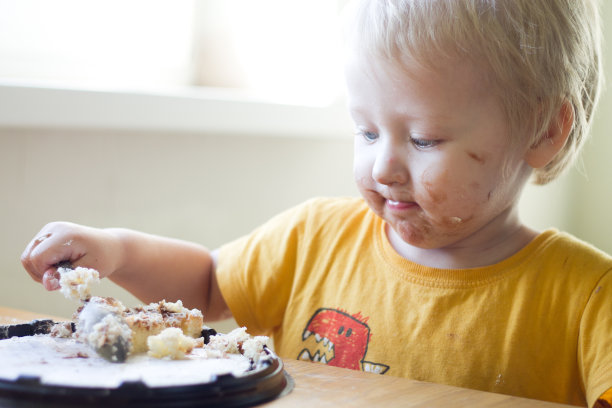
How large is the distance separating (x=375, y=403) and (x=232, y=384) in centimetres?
11

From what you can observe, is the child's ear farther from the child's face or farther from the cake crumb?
the cake crumb

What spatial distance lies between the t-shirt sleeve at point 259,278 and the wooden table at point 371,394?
36 cm

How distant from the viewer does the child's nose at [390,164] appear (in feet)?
2.59

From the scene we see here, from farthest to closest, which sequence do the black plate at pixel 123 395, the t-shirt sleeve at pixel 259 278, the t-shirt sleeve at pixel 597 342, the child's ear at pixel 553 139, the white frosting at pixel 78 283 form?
the t-shirt sleeve at pixel 259 278 < the child's ear at pixel 553 139 < the t-shirt sleeve at pixel 597 342 < the white frosting at pixel 78 283 < the black plate at pixel 123 395

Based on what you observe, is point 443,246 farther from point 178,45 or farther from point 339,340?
point 178,45

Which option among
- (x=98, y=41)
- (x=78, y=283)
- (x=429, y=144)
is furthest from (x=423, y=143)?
(x=98, y=41)

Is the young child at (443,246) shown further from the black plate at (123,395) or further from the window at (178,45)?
the window at (178,45)

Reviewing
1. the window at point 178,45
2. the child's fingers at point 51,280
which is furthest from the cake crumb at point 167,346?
the window at point 178,45

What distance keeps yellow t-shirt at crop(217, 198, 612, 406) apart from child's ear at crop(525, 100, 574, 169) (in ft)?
0.34

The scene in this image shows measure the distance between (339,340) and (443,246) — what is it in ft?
0.55

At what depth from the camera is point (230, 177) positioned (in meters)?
1.37

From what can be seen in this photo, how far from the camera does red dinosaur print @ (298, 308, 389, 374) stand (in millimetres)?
885

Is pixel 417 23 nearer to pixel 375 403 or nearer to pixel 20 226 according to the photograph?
pixel 375 403

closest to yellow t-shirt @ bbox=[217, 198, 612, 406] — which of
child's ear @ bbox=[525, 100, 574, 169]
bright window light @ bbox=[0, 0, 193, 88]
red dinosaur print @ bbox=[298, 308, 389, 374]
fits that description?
red dinosaur print @ bbox=[298, 308, 389, 374]
